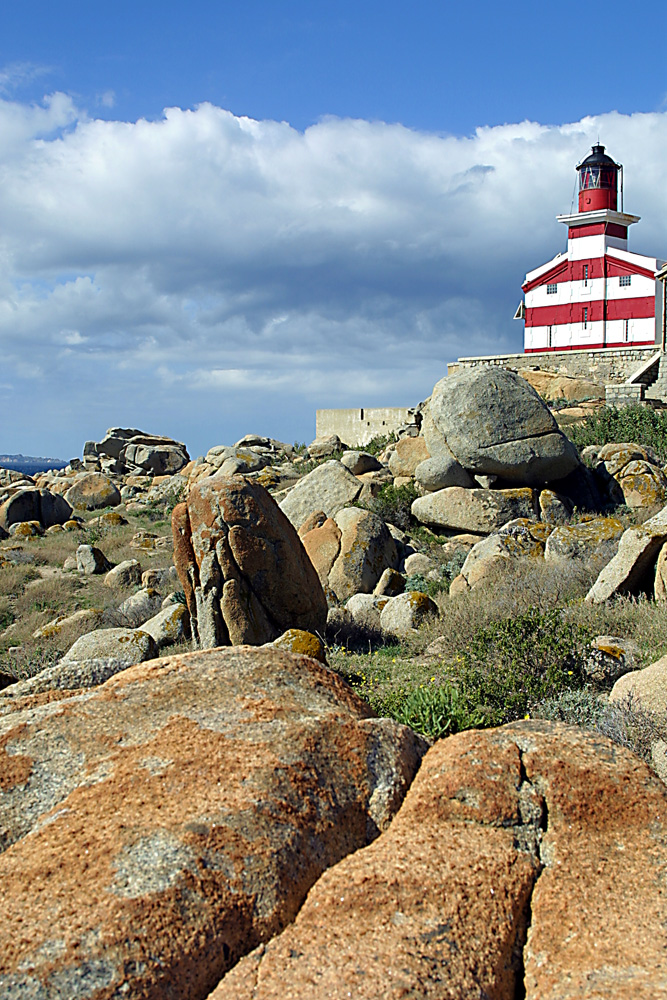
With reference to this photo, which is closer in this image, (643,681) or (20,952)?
(20,952)

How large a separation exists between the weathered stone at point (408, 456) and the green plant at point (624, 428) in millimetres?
5339

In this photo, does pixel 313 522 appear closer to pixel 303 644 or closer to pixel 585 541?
pixel 585 541

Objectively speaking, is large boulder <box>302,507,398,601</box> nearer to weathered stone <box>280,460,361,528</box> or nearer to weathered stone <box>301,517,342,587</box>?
weathered stone <box>301,517,342,587</box>

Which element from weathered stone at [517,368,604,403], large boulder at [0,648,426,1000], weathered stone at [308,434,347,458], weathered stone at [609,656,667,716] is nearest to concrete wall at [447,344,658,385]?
weathered stone at [517,368,604,403]

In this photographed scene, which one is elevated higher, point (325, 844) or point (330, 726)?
point (330, 726)

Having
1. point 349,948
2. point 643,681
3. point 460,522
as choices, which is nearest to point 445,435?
point 460,522

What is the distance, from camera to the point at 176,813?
2.89 meters

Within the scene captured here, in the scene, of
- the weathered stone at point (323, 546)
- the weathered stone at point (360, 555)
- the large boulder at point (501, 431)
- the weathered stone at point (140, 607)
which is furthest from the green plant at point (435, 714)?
the large boulder at point (501, 431)

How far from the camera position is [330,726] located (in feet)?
11.3

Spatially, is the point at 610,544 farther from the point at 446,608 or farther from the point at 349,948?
the point at 349,948

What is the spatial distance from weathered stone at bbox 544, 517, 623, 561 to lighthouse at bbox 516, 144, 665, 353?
33055mm

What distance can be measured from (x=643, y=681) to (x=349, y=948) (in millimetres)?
4372

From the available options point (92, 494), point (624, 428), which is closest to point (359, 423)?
point (92, 494)

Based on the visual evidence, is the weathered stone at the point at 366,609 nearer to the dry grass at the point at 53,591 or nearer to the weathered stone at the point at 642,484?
the dry grass at the point at 53,591
